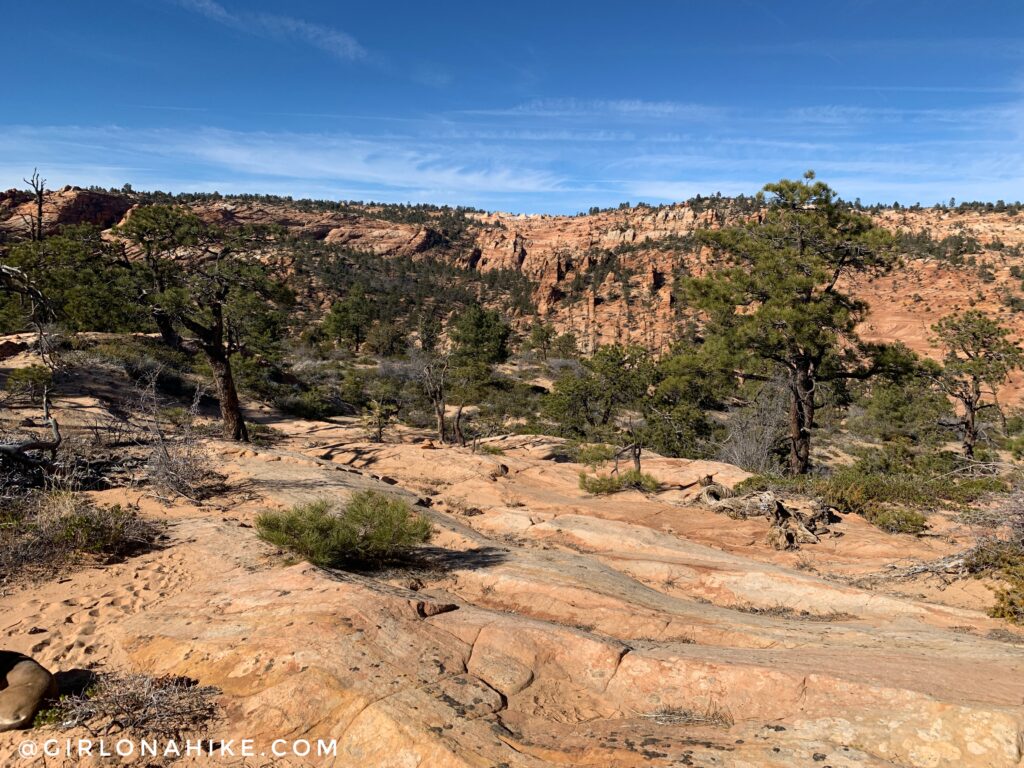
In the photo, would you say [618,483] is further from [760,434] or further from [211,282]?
[211,282]

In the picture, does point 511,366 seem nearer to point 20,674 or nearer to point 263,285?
point 263,285

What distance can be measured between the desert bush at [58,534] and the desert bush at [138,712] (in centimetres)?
266

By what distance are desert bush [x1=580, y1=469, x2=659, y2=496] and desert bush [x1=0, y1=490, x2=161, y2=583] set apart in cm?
908

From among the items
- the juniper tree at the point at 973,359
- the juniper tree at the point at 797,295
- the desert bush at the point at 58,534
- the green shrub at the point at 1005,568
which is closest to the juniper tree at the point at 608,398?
the juniper tree at the point at 797,295

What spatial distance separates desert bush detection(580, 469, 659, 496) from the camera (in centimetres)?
1305

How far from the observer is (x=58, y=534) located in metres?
5.83

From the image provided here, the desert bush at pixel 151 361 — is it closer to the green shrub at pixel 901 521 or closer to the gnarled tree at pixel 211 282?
the gnarled tree at pixel 211 282

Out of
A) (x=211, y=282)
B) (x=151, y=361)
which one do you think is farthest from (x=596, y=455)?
(x=151, y=361)

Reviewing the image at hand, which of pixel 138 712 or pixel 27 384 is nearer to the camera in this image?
pixel 138 712

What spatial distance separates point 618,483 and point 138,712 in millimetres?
10890

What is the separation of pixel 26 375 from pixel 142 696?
49.8 feet

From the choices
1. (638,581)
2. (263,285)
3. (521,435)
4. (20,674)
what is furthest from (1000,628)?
(521,435)

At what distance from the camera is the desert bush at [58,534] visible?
554cm

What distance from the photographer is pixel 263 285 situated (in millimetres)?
13594
